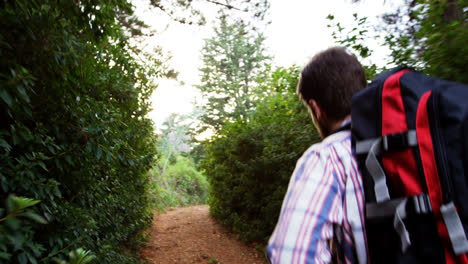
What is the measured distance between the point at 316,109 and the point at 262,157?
211 inches

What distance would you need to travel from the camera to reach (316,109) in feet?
4.00

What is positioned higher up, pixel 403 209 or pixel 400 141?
pixel 400 141

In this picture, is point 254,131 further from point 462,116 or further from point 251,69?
point 251,69

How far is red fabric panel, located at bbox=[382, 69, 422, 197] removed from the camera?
2.77 ft

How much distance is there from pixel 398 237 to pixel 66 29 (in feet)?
7.30

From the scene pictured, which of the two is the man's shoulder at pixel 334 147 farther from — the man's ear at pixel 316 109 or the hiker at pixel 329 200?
the man's ear at pixel 316 109

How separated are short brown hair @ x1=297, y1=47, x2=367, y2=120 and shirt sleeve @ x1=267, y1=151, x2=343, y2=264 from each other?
0.25m

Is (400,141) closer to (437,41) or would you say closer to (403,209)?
(403,209)

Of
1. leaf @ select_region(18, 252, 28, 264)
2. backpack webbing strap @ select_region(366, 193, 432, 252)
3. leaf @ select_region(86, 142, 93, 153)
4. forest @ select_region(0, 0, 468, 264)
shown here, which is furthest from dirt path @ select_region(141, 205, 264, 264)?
backpack webbing strap @ select_region(366, 193, 432, 252)

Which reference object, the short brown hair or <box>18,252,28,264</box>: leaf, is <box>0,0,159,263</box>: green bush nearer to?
<box>18,252,28,264</box>: leaf

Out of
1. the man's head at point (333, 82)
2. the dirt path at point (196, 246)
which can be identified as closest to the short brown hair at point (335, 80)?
the man's head at point (333, 82)

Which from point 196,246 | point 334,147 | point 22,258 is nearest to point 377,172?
point 334,147

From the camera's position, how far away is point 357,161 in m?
1.00

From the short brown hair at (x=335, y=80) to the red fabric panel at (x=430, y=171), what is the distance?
29 cm
